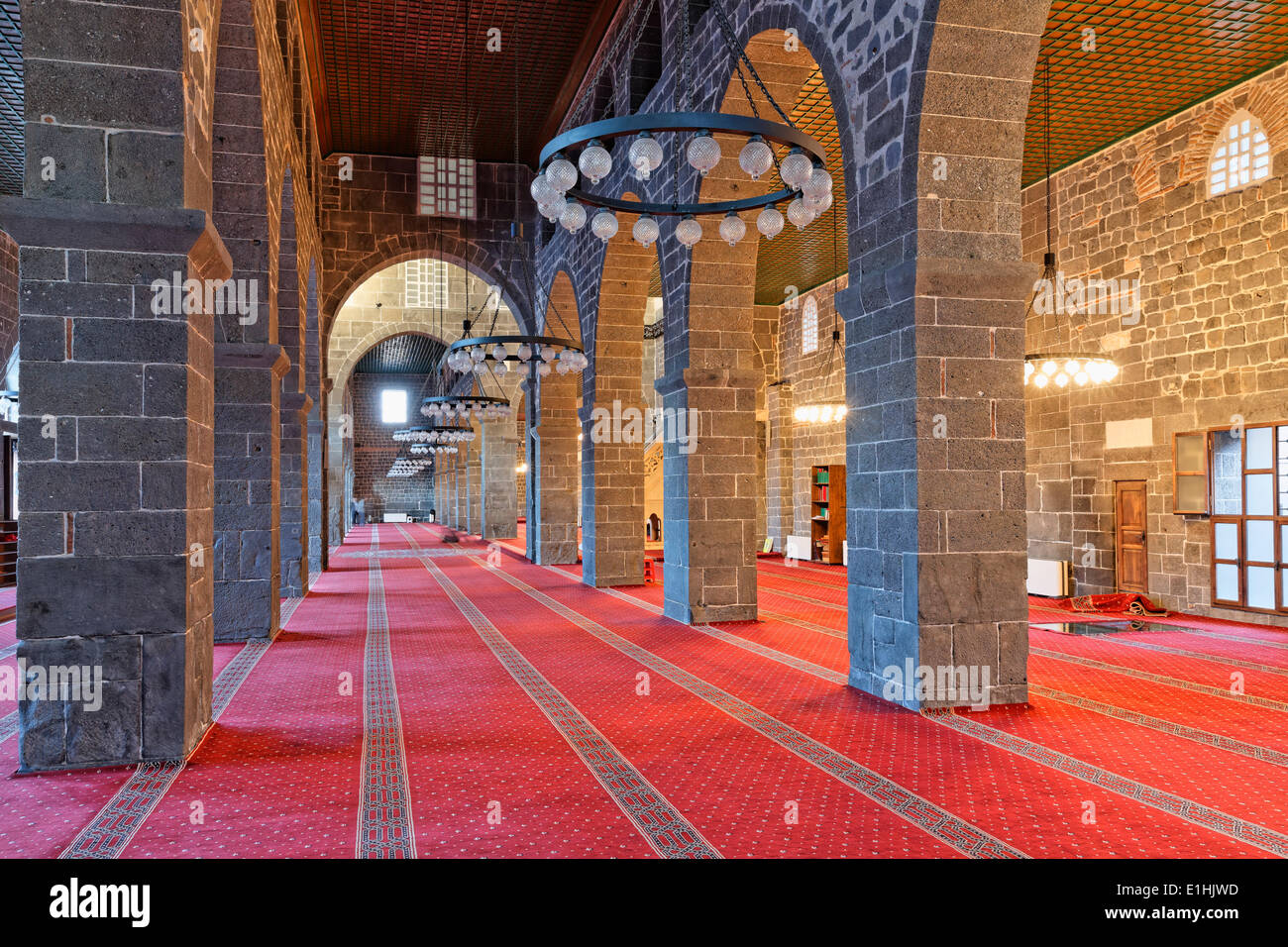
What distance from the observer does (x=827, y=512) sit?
1633cm

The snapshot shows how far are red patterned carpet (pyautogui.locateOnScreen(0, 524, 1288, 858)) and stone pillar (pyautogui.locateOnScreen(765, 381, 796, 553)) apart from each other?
10.9 m

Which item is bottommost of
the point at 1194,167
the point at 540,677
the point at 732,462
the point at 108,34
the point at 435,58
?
the point at 540,677

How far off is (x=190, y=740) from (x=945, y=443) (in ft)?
13.6

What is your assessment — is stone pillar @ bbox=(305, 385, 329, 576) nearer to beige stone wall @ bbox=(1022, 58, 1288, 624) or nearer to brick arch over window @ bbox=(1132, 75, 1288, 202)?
beige stone wall @ bbox=(1022, 58, 1288, 624)

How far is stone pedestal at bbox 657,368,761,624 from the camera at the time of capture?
8.34 metres

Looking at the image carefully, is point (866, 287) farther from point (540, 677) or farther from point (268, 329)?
point (268, 329)

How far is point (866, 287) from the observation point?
17.2 ft

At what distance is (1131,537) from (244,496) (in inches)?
361

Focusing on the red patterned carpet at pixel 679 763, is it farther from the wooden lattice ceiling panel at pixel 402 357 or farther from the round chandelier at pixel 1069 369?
the wooden lattice ceiling panel at pixel 402 357

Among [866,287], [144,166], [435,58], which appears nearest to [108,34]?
[144,166]

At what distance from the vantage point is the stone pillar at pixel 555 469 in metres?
14.4

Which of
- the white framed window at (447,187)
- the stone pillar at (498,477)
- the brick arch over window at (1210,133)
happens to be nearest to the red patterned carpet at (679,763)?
the brick arch over window at (1210,133)

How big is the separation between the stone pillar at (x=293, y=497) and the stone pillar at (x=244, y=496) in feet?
10.2

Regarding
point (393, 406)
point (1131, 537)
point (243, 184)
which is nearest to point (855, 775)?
point (243, 184)
